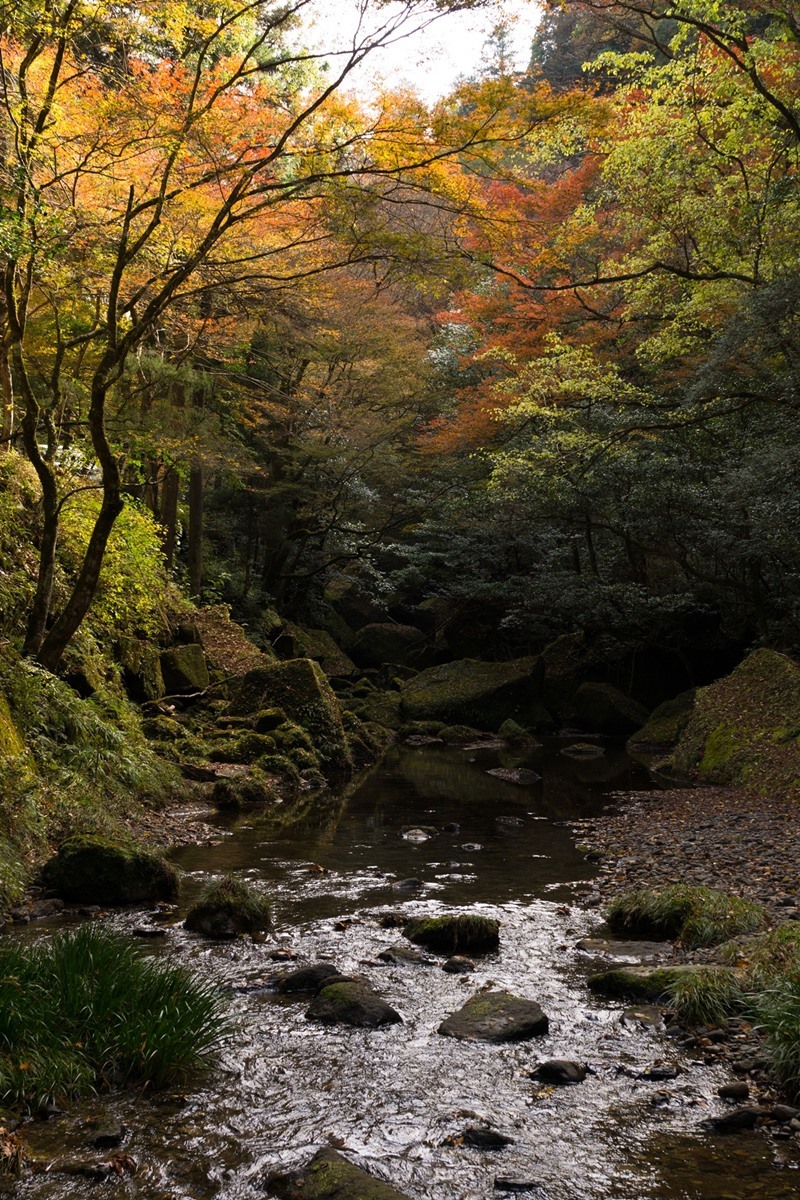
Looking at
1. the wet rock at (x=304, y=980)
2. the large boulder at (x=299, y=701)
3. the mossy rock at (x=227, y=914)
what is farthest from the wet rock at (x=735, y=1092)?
the large boulder at (x=299, y=701)

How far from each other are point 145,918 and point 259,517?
19312mm

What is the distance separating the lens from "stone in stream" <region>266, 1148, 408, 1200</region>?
130 inches

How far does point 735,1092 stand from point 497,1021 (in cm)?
139

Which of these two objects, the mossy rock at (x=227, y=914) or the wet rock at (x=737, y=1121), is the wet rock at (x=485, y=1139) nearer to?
the wet rock at (x=737, y=1121)

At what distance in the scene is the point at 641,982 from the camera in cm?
561

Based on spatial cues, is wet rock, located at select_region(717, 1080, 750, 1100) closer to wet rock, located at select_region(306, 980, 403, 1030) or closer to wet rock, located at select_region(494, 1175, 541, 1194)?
wet rock, located at select_region(494, 1175, 541, 1194)

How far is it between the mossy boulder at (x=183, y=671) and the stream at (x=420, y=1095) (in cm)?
761

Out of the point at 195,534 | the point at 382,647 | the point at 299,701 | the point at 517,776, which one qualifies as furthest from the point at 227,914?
the point at 382,647

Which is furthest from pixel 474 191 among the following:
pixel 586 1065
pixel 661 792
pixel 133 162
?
pixel 661 792

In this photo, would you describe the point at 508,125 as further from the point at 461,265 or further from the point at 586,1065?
the point at 586,1065

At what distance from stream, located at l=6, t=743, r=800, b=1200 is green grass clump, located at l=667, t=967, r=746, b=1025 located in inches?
11.4

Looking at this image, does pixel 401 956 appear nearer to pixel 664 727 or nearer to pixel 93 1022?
pixel 93 1022

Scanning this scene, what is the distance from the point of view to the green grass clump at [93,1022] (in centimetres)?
391

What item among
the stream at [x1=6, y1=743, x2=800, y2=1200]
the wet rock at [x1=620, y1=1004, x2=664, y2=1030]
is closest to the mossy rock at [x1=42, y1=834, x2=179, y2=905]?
the stream at [x1=6, y1=743, x2=800, y2=1200]
